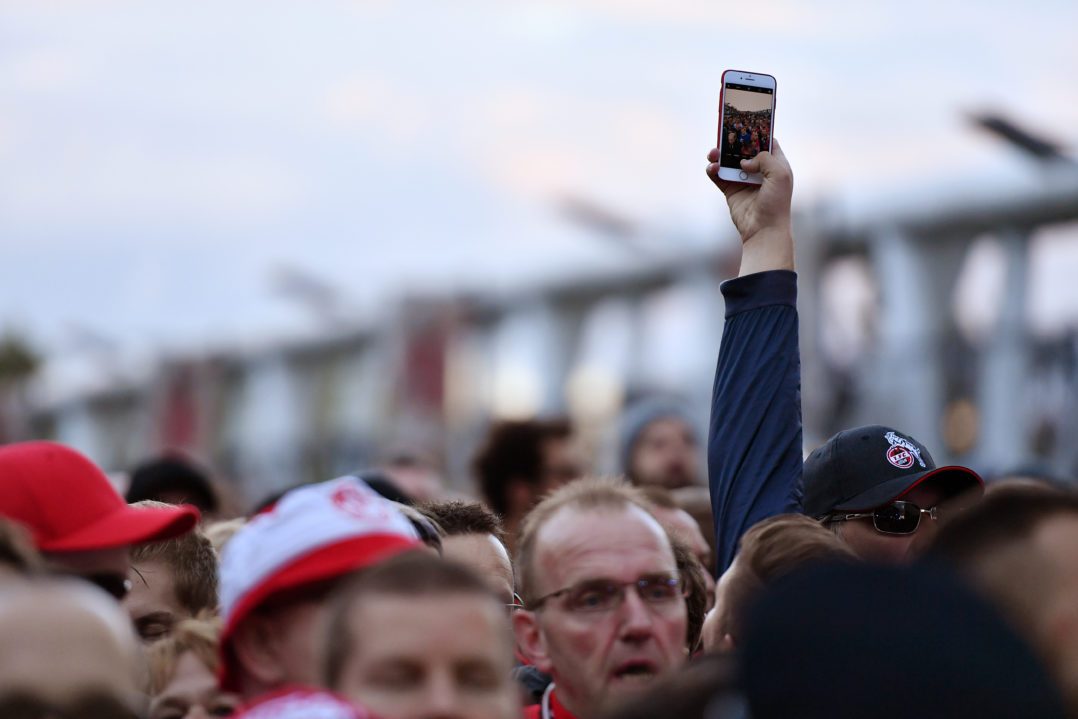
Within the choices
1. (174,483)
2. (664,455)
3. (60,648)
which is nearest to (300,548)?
(60,648)

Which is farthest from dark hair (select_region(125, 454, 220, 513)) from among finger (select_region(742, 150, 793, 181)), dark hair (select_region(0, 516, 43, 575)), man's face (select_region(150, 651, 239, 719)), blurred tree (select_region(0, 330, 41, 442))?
blurred tree (select_region(0, 330, 41, 442))

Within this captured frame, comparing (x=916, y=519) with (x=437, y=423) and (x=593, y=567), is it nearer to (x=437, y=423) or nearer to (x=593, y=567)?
(x=593, y=567)

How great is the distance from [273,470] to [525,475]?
5004 cm

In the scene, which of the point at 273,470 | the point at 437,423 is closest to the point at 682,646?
the point at 437,423

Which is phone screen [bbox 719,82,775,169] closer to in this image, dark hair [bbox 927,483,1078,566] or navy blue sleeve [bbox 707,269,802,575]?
navy blue sleeve [bbox 707,269,802,575]

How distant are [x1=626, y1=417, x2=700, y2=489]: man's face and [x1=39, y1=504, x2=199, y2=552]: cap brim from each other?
430 centimetres

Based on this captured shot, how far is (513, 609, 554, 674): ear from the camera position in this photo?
371cm

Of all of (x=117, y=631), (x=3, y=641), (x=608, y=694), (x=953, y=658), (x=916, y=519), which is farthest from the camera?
(x=916, y=519)

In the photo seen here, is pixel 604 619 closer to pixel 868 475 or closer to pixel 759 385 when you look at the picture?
pixel 759 385

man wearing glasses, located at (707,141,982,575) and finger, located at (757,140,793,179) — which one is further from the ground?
finger, located at (757,140,793,179)

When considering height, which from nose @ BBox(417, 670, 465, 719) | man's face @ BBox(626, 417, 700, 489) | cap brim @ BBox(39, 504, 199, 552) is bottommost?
man's face @ BBox(626, 417, 700, 489)

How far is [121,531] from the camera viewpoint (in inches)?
140

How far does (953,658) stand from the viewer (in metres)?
1.71

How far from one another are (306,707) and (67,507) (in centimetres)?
162
